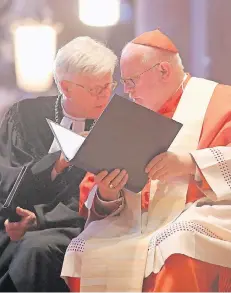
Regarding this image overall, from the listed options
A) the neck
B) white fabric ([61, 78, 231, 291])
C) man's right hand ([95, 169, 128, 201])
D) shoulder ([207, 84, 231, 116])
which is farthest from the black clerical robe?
shoulder ([207, 84, 231, 116])

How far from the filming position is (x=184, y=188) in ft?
8.30

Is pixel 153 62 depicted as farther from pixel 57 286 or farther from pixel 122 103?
pixel 57 286

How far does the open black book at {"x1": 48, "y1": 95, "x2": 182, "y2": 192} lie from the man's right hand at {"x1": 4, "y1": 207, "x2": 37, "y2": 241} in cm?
44

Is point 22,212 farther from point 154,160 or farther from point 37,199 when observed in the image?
point 154,160

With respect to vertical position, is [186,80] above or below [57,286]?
above

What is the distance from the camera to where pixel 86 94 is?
9.07 feet

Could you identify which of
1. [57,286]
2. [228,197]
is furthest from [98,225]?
[228,197]

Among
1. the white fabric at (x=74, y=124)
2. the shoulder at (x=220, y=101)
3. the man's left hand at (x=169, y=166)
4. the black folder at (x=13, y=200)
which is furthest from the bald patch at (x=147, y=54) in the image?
the black folder at (x=13, y=200)

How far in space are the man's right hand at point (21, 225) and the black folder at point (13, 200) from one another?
0.7 inches

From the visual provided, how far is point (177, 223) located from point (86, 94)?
0.75 m

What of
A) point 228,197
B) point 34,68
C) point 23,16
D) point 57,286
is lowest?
point 57,286

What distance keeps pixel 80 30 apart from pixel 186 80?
1.77 feet

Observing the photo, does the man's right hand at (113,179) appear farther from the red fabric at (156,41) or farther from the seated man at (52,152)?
the red fabric at (156,41)

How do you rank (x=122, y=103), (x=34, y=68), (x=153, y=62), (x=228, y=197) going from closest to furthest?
(x=122, y=103) → (x=228, y=197) → (x=153, y=62) → (x=34, y=68)
